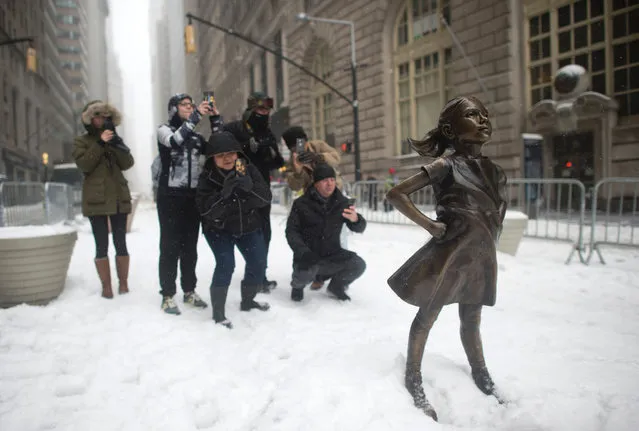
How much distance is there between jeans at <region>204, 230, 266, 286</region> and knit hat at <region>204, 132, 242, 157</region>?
669 millimetres

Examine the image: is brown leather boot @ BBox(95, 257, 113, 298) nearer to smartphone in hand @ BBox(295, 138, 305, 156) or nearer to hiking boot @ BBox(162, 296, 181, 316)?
hiking boot @ BBox(162, 296, 181, 316)

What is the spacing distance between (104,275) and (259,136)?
211 cm

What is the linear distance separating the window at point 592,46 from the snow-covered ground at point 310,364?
8220mm

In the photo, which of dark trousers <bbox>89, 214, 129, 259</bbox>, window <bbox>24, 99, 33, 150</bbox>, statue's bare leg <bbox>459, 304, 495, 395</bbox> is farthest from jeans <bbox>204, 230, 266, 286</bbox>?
window <bbox>24, 99, 33, 150</bbox>

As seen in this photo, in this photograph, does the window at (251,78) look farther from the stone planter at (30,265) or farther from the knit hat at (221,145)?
the knit hat at (221,145)

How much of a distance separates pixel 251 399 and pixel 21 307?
112 inches

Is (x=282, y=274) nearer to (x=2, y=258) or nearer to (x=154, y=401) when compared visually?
(x=2, y=258)

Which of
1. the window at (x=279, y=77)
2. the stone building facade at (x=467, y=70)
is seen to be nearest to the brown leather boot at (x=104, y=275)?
the stone building facade at (x=467, y=70)

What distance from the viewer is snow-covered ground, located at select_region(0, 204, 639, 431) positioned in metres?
2.22

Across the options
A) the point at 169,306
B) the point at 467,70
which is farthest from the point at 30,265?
the point at 467,70

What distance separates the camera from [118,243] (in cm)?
454

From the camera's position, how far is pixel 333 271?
435 centimetres

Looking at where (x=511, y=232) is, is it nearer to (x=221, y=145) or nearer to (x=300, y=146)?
(x=300, y=146)

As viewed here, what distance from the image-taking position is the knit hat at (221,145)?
3607 mm
